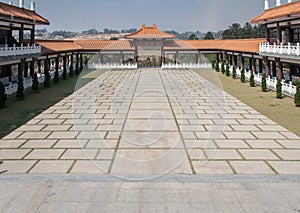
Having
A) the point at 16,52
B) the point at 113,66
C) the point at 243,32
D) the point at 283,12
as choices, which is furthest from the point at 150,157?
the point at 243,32

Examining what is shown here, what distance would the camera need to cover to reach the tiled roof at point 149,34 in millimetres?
32562

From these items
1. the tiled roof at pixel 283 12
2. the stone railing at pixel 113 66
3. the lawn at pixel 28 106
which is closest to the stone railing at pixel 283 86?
the tiled roof at pixel 283 12

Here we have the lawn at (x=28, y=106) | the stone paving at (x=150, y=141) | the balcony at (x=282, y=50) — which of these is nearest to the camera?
the stone paving at (x=150, y=141)

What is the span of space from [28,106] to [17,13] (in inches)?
271

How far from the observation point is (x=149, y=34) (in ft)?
108

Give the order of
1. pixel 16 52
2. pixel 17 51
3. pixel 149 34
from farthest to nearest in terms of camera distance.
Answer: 1. pixel 149 34
2. pixel 17 51
3. pixel 16 52

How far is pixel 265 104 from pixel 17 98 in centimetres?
1278

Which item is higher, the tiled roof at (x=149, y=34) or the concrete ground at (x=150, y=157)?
the tiled roof at (x=149, y=34)

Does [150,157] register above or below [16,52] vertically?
below

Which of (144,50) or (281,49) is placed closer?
(281,49)

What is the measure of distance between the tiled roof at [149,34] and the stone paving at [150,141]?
1940 centimetres

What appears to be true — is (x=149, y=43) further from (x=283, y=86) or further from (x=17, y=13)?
(x=283, y=86)

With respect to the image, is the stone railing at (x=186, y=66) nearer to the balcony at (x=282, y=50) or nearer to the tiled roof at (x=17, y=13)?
the balcony at (x=282, y=50)

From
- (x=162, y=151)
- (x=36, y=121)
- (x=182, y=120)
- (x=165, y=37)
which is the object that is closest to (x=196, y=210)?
(x=162, y=151)
